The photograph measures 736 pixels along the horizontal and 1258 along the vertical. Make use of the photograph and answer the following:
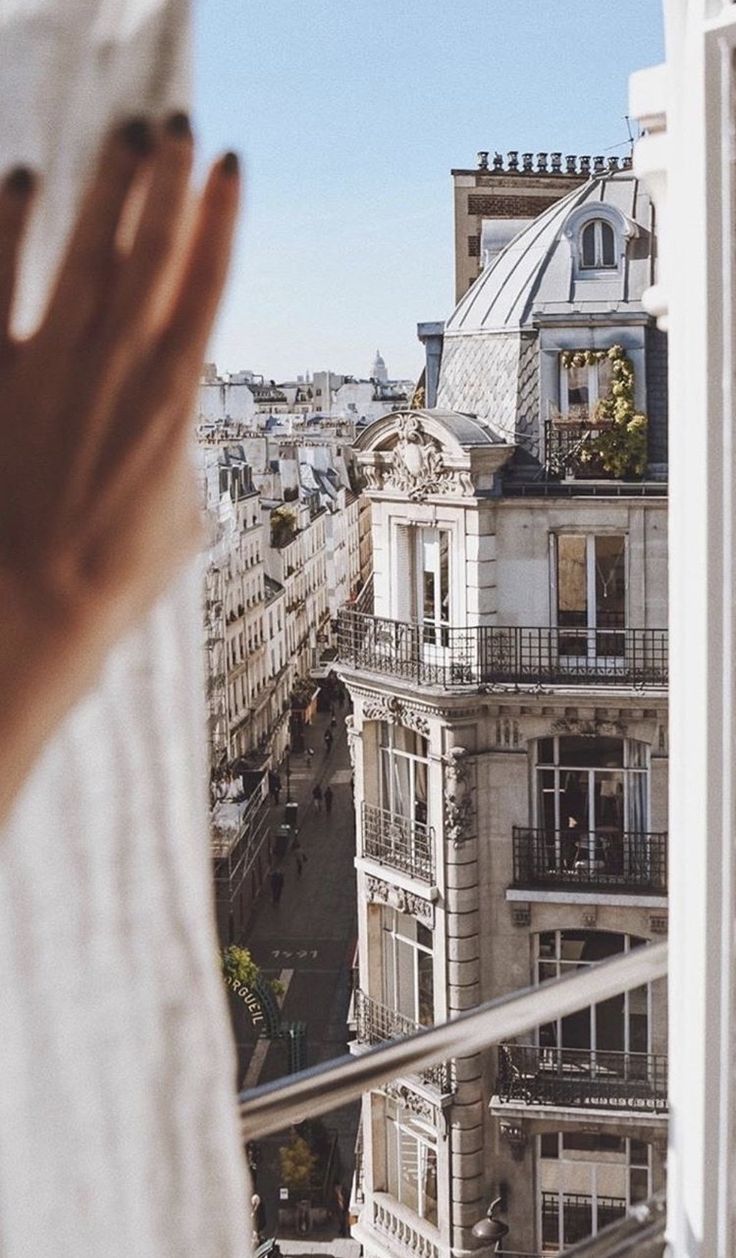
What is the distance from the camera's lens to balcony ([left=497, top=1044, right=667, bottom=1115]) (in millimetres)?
6734

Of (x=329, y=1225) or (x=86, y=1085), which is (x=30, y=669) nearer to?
(x=86, y=1085)

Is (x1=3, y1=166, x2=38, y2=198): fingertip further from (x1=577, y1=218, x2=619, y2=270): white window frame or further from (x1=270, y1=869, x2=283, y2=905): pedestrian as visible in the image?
(x1=270, y1=869, x2=283, y2=905): pedestrian

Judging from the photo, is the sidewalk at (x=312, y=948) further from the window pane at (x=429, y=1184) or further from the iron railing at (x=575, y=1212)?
the iron railing at (x=575, y=1212)

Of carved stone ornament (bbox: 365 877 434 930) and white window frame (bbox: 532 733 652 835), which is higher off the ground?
white window frame (bbox: 532 733 652 835)

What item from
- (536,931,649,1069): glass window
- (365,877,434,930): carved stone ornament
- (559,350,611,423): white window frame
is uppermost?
(559,350,611,423): white window frame

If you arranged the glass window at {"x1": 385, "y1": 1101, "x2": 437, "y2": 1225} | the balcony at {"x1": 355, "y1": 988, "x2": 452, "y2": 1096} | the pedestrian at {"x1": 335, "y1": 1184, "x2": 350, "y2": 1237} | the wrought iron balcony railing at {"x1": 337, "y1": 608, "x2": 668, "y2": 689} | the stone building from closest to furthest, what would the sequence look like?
the wrought iron balcony railing at {"x1": 337, "y1": 608, "x2": 668, "y2": 689}, the balcony at {"x1": 355, "y1": 988, "x2": 452, "y2": 1096}, the glass window at {"x1": 385, "y1": 1101, "x2": 437, "y2": 1225}, the pedestrian at {"x1": 335, "y1": 1184, "x2": 350, "y2": 1237}, the stone building

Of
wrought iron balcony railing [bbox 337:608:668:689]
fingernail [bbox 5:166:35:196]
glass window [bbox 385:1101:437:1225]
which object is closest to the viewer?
fingernail [bbox 5:166:35:196]

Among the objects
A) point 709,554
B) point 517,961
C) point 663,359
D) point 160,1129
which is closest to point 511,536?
point 663,359

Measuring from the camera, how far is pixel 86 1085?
3.28 feet

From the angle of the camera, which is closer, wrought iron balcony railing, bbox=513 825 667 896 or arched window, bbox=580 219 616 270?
wrought iron balcony railing, bbox=513 825 667 896

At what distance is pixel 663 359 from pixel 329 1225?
5761 millimetres

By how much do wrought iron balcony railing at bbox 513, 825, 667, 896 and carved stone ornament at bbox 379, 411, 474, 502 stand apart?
141 cm

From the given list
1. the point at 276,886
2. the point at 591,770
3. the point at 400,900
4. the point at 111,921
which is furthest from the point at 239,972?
the point at 111,921

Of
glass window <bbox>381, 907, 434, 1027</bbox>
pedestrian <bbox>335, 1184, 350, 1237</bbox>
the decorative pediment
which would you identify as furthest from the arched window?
pedestrian <bbox>335, 1184, 350, 1237</bbox>
